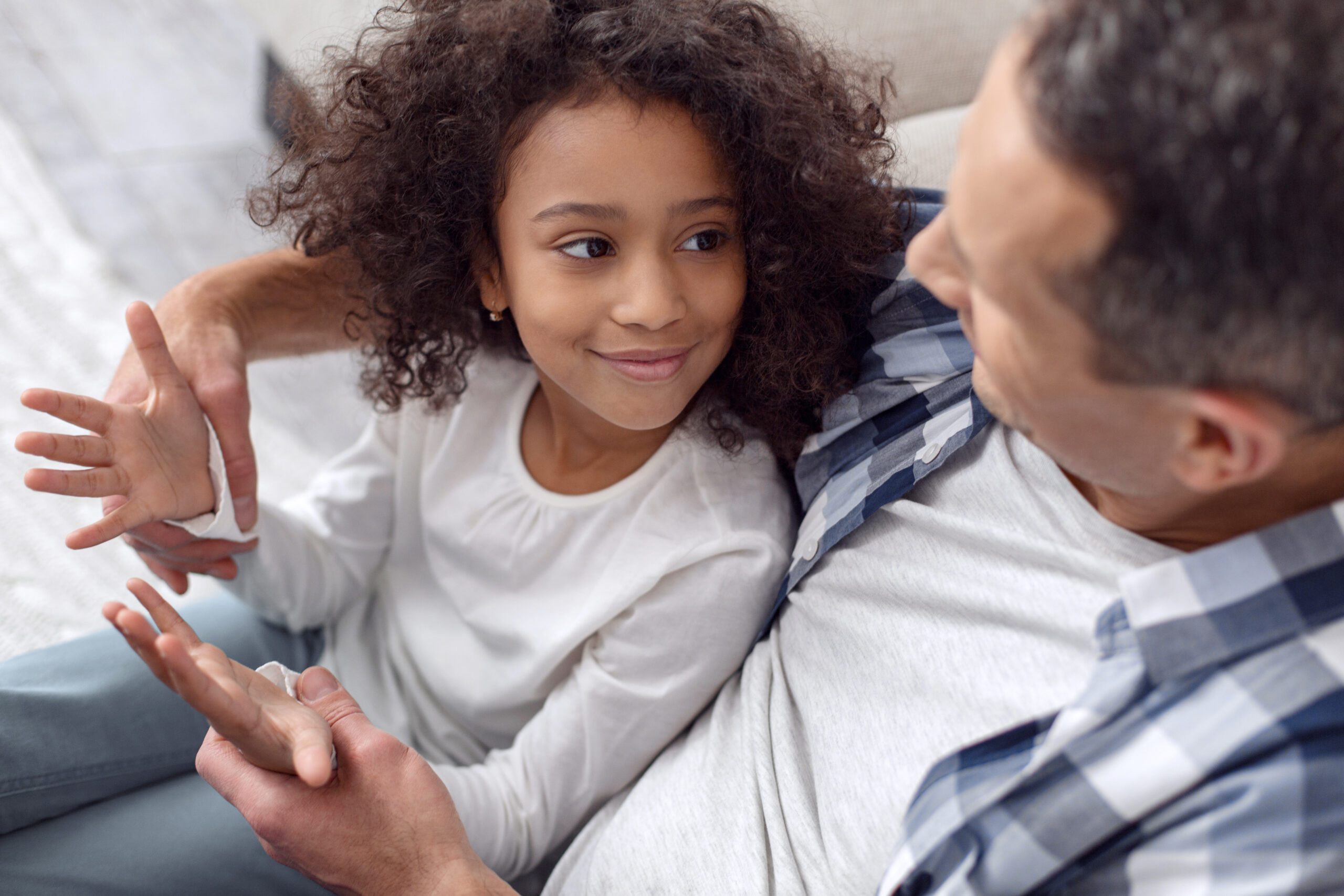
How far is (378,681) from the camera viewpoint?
4.51 feet

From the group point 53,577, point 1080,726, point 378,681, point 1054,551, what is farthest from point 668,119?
point 53,577

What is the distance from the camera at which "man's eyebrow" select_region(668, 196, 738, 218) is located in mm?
1001

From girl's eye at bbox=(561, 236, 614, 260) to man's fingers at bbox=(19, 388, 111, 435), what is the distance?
0.52m

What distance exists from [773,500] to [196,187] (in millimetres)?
2047

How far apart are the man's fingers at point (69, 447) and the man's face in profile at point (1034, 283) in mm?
860

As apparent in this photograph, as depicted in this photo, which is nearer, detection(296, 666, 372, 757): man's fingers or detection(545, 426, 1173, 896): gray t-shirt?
detection(545, 426, 1173, 896): gray t-shirt

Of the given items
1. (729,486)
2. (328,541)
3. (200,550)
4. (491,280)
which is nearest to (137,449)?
(200,550)

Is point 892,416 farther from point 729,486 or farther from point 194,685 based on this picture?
point 194,685

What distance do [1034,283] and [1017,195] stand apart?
6 centimetres

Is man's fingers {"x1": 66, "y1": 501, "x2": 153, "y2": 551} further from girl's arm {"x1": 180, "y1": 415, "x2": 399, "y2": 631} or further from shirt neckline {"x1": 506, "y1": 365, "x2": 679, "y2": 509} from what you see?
shirt neckline {"x1": 506, "y1": 365, "x2": 679, "y2": 509}

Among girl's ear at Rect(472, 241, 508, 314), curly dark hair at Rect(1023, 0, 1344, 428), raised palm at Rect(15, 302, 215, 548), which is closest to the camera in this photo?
Answer: curly dark hair at Rect(1023, 0, 1344, 428)

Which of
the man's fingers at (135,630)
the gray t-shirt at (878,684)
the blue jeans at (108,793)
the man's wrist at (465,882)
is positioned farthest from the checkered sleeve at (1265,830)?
the blue jeans at (108,793)

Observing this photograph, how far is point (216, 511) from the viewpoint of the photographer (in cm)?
119

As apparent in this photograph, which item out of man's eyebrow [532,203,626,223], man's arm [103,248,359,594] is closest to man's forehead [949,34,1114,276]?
man's eyebrow [532,203,626,223]
